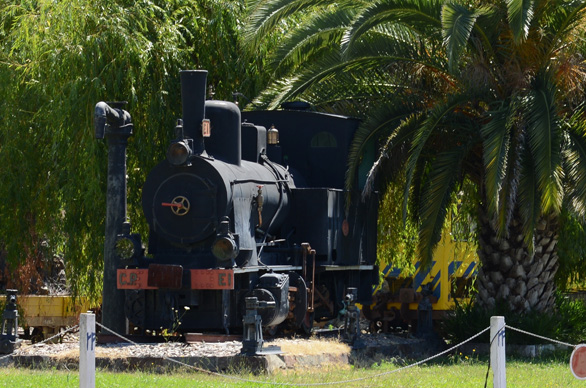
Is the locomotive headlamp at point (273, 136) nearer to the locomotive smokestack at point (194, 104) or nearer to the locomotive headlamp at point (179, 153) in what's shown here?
the locomotive smokestack at point (194, 104)

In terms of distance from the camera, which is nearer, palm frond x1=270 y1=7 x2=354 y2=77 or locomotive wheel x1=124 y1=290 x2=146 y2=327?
locomotive wheel x1=124 y1=290 x2=146 y2=327

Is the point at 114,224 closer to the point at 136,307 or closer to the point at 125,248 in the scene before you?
the point at 125,248

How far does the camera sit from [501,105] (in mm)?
15594

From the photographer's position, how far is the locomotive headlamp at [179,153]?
46.7ft

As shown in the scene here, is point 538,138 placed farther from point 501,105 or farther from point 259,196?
point 259,196

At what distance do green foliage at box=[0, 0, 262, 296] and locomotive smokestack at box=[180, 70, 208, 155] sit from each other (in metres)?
3.10

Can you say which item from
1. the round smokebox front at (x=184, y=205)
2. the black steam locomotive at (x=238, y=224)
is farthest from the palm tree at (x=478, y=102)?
the round smokebox front at (x=184, y=205)

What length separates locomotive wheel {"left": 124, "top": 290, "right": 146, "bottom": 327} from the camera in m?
14.2

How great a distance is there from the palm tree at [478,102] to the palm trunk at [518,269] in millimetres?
15

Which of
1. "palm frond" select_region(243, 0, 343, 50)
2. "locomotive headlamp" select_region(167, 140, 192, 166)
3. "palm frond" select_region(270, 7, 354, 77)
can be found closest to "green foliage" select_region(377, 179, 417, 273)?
"palm frond" select_region(270, 7, 354, 77)

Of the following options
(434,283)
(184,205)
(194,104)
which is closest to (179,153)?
(184,205)

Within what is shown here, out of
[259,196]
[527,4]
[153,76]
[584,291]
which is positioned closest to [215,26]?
[153,76]

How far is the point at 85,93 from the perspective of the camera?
17.6 meters

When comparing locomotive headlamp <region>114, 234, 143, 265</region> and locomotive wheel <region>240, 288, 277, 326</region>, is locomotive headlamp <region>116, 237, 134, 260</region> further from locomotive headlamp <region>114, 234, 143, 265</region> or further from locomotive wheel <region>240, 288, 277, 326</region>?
locomotive wheel <region>240, 288, 277, 326</region>
